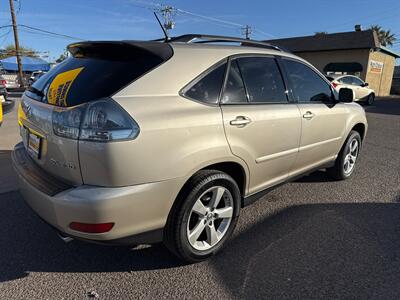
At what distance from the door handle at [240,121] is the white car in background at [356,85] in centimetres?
1301

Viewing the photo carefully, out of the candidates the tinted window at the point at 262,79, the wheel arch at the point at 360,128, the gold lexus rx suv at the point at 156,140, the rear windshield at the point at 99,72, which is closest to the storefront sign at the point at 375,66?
the wheel arch at the point at 360,128

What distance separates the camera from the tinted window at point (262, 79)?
2957 mm

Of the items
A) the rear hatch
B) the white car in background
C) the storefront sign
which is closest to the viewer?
the rear hatch

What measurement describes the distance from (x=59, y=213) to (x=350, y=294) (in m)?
2.10

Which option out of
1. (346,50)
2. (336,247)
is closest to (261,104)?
(336,247)

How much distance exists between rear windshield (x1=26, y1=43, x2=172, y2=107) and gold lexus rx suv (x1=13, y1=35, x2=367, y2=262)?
0.01 m

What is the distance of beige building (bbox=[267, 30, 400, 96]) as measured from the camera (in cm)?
2591

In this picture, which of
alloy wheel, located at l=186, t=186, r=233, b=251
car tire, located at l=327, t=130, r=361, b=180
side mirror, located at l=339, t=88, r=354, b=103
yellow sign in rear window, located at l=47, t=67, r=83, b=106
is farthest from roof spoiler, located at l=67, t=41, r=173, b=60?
car tire, located at l=327, t=130, r=361, b=180

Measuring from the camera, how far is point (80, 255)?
2.76m

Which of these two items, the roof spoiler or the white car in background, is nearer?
the roof spoiler

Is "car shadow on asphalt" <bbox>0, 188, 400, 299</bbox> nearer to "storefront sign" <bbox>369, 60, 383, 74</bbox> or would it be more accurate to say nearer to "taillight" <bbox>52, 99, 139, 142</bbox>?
"taillight" <bbox>52, 99, 139, 142</bbox>

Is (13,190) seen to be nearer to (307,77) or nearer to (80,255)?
(80,255)

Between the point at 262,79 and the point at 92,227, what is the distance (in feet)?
6.64

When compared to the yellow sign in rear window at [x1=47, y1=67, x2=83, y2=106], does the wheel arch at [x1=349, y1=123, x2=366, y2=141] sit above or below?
below
